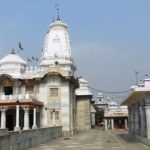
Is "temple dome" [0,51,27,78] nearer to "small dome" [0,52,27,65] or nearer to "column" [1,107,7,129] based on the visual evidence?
"small dome" [0,52,27,65]

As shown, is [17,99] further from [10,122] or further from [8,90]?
[8,90]

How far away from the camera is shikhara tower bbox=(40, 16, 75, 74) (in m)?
55.7

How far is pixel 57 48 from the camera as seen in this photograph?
57406mm

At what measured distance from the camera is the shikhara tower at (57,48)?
5569 centimetres

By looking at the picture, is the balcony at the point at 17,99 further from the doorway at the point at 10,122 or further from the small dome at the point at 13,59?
the small dome at the point at 13,59

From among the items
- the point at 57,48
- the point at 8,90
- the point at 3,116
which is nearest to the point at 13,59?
the point at 8,90

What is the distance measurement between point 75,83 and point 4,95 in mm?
10911

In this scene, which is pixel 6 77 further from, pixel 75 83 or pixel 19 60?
pixel 75 83

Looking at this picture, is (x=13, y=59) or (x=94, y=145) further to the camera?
(x=13, y=59)

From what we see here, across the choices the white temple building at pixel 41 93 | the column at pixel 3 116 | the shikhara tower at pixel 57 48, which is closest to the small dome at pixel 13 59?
the white temple building at pixel 41 93

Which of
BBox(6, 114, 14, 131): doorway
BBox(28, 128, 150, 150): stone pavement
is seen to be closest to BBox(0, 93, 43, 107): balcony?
BBox(6, 114, 14, 131): doorway

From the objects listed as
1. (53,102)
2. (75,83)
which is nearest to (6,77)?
(53,102)

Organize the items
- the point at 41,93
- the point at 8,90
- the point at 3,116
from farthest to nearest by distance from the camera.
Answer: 1. the point at 8,90
2. the point at 41,93
3. the point at 3,116

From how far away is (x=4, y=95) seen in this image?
43094 mm
